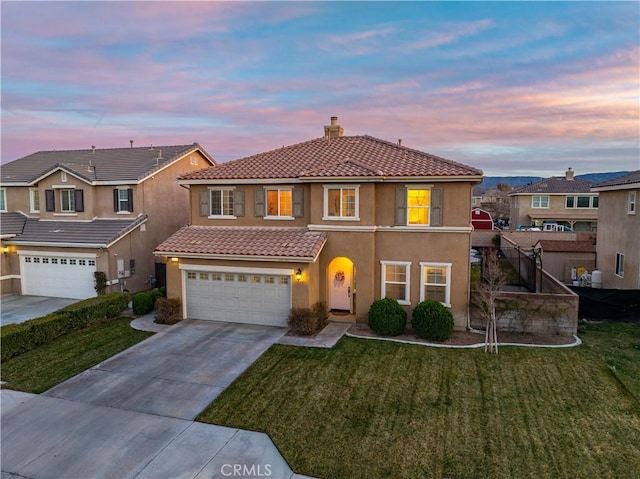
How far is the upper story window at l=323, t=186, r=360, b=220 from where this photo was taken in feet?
50.2

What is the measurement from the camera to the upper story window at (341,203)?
1530cm

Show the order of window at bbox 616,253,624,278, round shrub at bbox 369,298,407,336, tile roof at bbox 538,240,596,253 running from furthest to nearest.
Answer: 1. tile roof at bbox 538,240,596,253
2. window at bbox 616,253,624,278
3. round shrub at bbox 369,298,407,336

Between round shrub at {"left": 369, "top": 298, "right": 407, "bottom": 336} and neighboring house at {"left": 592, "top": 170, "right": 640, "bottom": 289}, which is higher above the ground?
neighboring house at {"left": 592, "top": 170, "right": 640, "bottom": 289}

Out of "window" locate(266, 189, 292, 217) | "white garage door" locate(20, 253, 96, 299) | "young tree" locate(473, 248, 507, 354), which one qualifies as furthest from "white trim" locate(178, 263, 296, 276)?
"young tree" locate(473, 248, 507, 354)

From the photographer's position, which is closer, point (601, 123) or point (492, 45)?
point (492, 45)

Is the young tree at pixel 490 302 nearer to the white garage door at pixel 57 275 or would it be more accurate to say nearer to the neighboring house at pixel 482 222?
the white garage door at pixel 57 275

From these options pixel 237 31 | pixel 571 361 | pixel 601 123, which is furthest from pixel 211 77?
pixel 601 123

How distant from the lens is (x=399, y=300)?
15.4m

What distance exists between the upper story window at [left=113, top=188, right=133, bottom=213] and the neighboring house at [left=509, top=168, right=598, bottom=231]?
37.1 metres

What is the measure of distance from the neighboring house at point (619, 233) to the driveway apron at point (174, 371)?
53.2 ft

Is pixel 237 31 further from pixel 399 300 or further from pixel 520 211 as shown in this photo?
pixel 520 211

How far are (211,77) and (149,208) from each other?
24.3ft

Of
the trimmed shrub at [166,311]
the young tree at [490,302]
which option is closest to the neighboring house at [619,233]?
the young tree at [490,302]

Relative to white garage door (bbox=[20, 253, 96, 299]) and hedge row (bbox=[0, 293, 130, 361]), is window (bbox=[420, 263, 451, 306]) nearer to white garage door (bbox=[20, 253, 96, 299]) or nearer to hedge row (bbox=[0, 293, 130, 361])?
hedge row (bbox=[0, 293, 130, 361])
